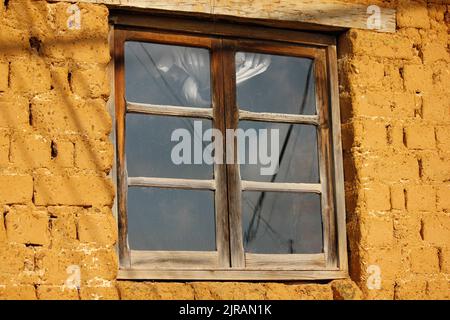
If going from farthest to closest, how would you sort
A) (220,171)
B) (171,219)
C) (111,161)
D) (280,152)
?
(280,152)
(220,171)
(171,219)
(111,161)

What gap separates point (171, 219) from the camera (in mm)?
5258

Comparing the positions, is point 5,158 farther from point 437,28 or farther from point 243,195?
point 437,28

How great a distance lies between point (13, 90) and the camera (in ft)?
16.4

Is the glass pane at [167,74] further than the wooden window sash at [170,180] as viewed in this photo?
Yes

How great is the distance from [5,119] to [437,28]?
245 centimetres

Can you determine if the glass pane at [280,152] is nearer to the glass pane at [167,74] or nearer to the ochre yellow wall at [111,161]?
the ochre yellow wall at [111,161]

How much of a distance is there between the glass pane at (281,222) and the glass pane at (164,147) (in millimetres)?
304

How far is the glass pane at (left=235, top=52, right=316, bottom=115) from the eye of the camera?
5.59m

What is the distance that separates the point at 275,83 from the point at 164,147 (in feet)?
2.43

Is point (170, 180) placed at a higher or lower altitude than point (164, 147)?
lower

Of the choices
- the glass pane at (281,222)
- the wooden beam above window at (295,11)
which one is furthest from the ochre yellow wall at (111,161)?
the glass pane at (281,222)

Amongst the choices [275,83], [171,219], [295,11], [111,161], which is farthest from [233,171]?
[295,11]

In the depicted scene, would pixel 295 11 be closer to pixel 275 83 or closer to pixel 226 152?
pixel 275 83

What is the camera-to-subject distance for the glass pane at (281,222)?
5.46m
